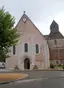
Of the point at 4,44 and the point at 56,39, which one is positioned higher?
the point at 56,39

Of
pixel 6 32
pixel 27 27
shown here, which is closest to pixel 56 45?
pixel 27 27

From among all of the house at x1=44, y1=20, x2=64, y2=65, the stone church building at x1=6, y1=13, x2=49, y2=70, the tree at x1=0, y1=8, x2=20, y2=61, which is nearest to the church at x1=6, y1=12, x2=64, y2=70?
the stone church building at x1=6, y1=13, x2=49, y2=70

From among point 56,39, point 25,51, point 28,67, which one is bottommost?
point 28,67

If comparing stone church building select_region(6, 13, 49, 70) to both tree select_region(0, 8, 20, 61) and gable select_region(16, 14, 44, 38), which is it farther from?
tree select_region(0, 8, 20, 61)

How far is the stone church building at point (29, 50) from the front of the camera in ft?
225

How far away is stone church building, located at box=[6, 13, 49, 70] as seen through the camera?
6844cm

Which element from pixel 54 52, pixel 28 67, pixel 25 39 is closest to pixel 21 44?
pixel 25 39

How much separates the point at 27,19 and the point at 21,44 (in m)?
7.29

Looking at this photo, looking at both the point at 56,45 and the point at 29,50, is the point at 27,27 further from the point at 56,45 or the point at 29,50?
the point at 56,45

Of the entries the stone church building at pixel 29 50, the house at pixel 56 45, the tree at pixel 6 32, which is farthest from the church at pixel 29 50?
the tree at pixel 6 32

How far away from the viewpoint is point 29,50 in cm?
6988

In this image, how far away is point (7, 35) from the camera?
95.0 feet

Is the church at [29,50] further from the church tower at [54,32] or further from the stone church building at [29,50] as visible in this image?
the church tower at [54,32]

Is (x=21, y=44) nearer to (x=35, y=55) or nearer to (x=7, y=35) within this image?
(x=35, y=55)
